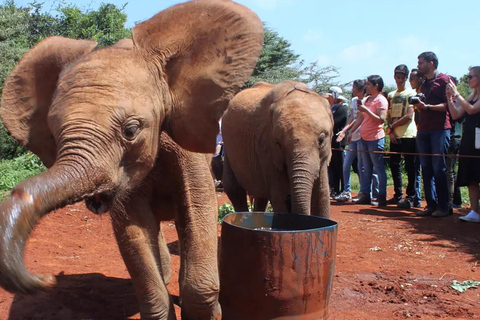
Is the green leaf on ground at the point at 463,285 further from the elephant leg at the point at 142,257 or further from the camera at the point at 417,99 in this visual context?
the camera at the point at 417,99

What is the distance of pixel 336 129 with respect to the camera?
10.8 metres

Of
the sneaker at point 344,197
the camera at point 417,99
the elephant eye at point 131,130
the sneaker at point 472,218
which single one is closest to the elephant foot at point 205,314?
the elephant eye at point 131,130

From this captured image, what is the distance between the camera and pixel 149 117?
2758 mm

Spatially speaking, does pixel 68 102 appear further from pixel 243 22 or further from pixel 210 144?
pixel 243 22

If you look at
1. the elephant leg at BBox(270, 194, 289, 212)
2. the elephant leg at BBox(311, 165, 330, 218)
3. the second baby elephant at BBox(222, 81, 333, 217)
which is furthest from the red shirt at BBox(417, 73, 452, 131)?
the elephant leg at BBox(270, 194, 289, 212)

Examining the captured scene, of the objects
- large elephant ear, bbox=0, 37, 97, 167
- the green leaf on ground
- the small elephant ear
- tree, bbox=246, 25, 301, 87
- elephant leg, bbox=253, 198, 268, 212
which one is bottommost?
the green leaf on ground

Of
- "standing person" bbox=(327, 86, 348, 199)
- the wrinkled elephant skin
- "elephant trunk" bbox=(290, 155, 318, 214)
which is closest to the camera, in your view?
the wrinkled elephant skin

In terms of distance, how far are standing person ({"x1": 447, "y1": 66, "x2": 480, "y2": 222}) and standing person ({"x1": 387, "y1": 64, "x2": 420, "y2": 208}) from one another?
1.22m

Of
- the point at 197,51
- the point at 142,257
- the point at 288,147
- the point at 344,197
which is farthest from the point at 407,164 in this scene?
the point at 197,51

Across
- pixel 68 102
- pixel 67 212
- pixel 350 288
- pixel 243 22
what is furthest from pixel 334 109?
pixel 68 102

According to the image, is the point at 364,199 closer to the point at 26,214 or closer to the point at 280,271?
the point at 280,271

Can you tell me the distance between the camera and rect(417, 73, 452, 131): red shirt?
8117mm

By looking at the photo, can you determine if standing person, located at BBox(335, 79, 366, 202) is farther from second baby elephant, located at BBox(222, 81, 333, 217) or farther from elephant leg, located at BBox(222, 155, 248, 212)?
second baby elephant, located at BBox(222, 81, 333, 217)

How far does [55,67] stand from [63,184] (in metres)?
1.26
